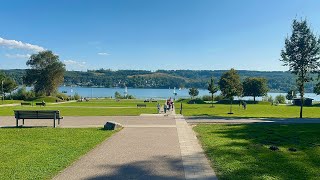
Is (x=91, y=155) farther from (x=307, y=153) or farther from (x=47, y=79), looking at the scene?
(x=47, y=79)

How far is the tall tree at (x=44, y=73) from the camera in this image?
308 ft

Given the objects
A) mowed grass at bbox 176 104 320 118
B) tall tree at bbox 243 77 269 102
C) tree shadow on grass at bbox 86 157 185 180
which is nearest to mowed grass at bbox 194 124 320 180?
tree shadow on grass at bbox 86 157 185 180

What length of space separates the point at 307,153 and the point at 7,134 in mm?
11429

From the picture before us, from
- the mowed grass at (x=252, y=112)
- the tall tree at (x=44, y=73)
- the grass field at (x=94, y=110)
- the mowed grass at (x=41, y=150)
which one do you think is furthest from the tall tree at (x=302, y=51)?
the tall tree at (x=44, y=73)

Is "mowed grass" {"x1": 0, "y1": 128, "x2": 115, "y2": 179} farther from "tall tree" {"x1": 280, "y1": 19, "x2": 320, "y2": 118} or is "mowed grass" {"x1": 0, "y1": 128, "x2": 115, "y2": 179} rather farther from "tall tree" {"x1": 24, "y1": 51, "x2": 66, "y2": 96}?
"tall tree" {"x1": 24, "y1": 51, "x2": 66, "y2": 96}

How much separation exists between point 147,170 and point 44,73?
90.8 meters

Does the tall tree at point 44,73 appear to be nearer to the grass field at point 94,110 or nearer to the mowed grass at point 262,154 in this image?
the grass field at point 94,110

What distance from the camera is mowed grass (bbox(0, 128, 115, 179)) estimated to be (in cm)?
827

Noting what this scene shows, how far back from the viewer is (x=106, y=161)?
9.55 metres

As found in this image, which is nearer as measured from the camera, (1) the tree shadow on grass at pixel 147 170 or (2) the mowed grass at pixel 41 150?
(1) the tree shadow on grass at pixel 147 170

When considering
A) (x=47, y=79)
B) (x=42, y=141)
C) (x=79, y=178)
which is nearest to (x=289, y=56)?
(x=42, y=141)

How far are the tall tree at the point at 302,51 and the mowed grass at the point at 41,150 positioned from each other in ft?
66.7

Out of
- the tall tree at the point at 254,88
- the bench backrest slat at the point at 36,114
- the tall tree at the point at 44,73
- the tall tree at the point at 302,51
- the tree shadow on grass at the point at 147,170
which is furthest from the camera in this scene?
the tall tree at the point at 44,73

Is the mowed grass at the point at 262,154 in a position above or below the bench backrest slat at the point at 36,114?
below
